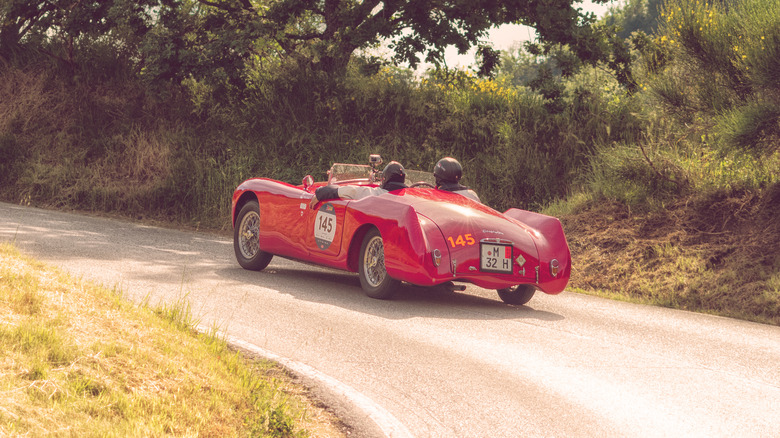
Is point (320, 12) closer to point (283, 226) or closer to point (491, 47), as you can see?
point (491, 47)

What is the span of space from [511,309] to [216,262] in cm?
428

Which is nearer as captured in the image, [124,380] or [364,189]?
[124,380]

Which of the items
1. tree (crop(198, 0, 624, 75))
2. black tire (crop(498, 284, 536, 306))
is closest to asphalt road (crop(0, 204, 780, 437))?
black tire (crop(498, 284, 536, 306))

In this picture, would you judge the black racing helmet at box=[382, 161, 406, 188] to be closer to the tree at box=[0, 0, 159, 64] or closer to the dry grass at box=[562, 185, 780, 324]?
the dry grass at box=[562, 185, 780, 324]

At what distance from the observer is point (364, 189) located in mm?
9344

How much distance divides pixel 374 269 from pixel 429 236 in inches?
37.9

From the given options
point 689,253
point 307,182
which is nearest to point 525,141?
point 689,253

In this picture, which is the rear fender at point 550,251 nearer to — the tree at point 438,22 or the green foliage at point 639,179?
the green foliage at point 639,179

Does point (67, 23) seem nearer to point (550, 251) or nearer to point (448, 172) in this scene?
point (448, 172)

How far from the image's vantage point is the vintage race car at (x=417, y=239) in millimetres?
8266

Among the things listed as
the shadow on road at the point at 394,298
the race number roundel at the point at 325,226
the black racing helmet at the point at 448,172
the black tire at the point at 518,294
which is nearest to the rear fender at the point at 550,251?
the shadow on road at the point at 394,298

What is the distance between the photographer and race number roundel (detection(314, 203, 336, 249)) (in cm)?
929

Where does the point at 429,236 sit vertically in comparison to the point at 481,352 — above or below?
above

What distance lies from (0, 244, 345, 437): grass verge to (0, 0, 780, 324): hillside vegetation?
6.79 m
